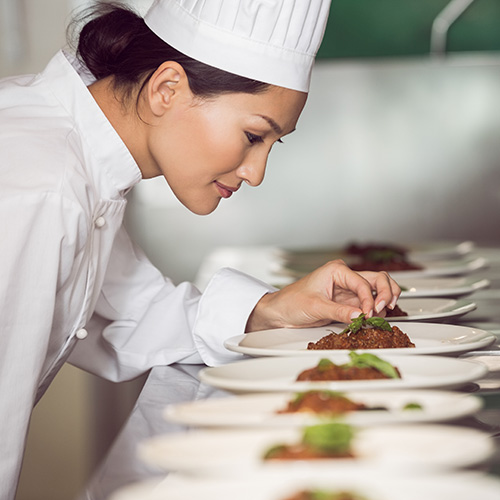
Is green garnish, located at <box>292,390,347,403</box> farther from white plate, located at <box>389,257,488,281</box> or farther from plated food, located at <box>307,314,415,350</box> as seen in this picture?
white plate, located at <box>389,257,488,281</box>

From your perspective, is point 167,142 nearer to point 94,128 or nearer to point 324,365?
point 94,128

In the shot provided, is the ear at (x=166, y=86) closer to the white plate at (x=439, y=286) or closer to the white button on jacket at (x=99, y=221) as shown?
the white button on jacket at (x=99, y=221)

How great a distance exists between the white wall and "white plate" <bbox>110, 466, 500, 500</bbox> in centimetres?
329

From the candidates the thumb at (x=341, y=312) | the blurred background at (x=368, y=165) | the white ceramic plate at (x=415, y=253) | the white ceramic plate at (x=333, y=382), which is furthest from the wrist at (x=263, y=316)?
the blurred background at (x=368, y=165)

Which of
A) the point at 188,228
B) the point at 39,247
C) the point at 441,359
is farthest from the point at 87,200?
the point at 188,228

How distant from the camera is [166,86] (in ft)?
4.18

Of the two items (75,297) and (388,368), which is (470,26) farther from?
(388,368)

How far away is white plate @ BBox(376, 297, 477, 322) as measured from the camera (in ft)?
4.20

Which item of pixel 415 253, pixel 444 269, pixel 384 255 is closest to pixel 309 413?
pixel 444 269

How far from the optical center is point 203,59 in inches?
48.6

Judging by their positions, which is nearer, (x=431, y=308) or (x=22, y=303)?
(x=22, y=303)

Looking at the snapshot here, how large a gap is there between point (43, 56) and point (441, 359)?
108 inches

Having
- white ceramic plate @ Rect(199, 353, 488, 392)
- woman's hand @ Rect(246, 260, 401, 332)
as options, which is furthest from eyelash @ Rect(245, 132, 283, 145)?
white ceramic plate @ Rect(199, 353, 488, 392)

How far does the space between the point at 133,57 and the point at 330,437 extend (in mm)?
934
